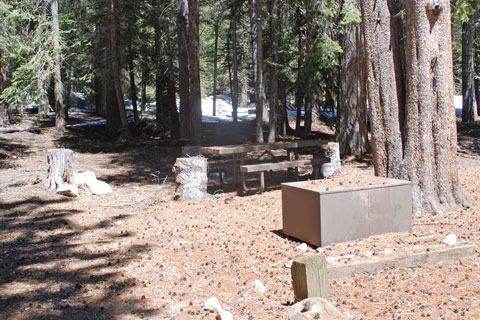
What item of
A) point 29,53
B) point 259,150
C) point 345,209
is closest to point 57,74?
point 29,53

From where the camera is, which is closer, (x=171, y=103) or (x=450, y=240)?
(x=450, y=240)

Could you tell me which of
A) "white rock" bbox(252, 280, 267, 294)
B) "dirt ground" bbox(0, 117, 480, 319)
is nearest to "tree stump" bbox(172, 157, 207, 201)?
"dirt ground" bbox(0, 117, 480, 319)

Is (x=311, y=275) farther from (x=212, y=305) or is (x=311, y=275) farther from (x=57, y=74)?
(x=57, y=74)

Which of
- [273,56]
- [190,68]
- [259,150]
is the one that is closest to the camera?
[259,150]

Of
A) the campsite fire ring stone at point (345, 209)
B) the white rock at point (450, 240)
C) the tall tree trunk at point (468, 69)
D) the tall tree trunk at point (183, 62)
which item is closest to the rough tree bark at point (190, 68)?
the tall tree trunk at point (183, 62)

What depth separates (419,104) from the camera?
727cm

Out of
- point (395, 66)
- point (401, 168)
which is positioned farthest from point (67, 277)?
point (395, 66)

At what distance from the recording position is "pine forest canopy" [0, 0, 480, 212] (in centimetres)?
729

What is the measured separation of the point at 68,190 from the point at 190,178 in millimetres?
2612

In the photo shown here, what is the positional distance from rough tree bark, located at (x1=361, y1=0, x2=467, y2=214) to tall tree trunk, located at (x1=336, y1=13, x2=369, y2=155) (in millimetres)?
6548

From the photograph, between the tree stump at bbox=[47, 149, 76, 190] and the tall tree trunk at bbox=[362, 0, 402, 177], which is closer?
the tall tree trunk at bbox=[362, 0, 402, 177]

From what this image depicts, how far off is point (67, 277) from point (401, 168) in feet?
17.3

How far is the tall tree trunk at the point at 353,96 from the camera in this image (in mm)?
14039

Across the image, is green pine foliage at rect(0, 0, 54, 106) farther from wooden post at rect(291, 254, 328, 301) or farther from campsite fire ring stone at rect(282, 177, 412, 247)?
wooden post at rect(291, 254, 328, 301)
